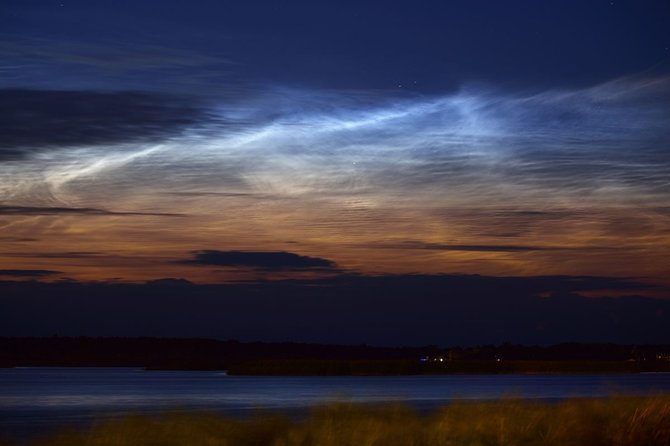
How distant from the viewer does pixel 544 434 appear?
74.3 feet

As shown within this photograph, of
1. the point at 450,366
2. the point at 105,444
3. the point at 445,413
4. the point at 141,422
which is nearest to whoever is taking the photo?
the point at 105,444

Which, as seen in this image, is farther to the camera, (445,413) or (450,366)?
(450,366)

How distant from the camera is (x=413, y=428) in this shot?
71.6 feet

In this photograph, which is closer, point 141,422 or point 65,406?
point 141,422

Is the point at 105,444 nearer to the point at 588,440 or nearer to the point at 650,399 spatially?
the point at 588,440

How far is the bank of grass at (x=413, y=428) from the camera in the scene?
19.5 meters

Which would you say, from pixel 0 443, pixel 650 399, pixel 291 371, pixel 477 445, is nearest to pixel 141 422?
pixel 0 443

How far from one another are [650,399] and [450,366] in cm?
11568

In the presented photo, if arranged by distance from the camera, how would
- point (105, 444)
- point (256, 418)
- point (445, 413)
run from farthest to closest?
point (445, 413) < point (256, 418) < point (105, 444)

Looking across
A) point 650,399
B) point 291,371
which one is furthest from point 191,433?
point 291,371

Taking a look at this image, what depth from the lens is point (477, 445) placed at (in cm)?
2091

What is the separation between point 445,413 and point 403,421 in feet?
3.97

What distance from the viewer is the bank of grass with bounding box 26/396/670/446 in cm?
1945

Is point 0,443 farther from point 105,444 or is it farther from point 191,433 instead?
point 191,433
